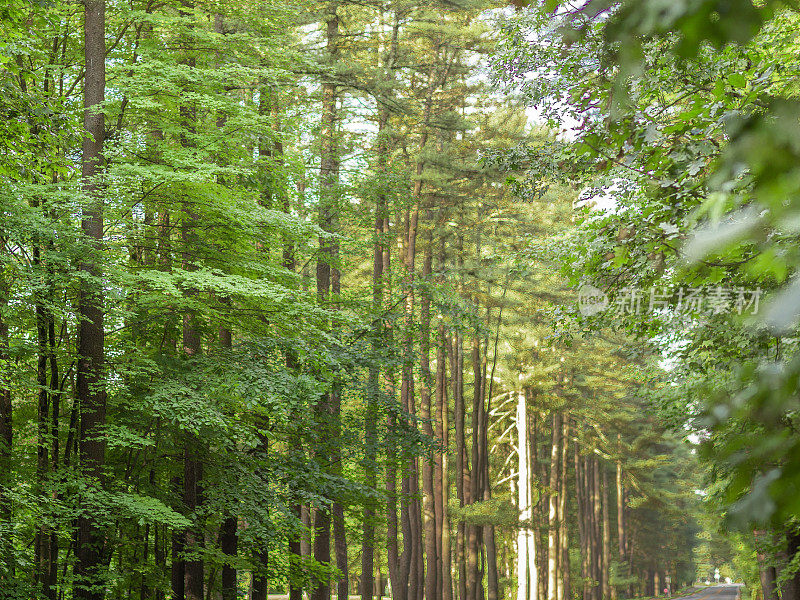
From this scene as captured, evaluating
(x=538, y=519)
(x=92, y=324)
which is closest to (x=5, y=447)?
(x=92, y=324)

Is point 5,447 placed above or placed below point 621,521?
above

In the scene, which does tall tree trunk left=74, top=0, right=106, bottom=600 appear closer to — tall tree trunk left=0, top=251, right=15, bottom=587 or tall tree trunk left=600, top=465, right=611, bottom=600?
tall tree trunk left=0, top=251, right=15, bottom=587

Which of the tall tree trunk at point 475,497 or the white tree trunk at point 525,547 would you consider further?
the white tree trunk at point 525,547

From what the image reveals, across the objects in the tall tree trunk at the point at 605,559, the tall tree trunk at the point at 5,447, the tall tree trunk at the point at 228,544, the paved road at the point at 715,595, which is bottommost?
the paved road at the point at 715,595

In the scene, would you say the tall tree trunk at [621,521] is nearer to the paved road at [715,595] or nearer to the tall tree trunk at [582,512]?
the tall tree trunk at [582,512]

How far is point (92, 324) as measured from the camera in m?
9.73

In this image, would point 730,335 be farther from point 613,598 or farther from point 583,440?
point 613,598

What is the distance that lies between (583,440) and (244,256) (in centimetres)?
3082
